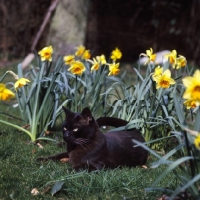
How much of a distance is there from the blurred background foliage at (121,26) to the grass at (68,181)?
311 inches

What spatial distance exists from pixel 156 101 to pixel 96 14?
8643mm

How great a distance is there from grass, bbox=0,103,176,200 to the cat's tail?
524 millimetres

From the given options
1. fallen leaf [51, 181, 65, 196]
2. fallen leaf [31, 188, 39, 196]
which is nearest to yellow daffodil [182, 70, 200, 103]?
fallen leaf [51, 181, 65, 196]

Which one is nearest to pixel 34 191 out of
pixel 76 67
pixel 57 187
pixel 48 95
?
pixel 57 187

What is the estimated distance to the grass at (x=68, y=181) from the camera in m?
3.29

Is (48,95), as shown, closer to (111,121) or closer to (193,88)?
(111,121)

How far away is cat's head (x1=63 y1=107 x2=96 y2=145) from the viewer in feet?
13.0

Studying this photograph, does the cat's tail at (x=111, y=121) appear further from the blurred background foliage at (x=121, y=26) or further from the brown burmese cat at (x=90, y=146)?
the blurred background foliage at (x=121, y=26)

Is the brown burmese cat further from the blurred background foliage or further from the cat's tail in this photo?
the blurred background foliage

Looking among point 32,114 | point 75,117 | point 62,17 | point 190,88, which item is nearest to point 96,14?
point 62,17

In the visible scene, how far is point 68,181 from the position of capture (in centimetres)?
341

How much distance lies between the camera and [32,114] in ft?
16.0

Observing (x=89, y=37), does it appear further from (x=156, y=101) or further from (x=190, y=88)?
(x=190, y=88)

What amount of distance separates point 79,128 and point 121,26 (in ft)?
32.2
